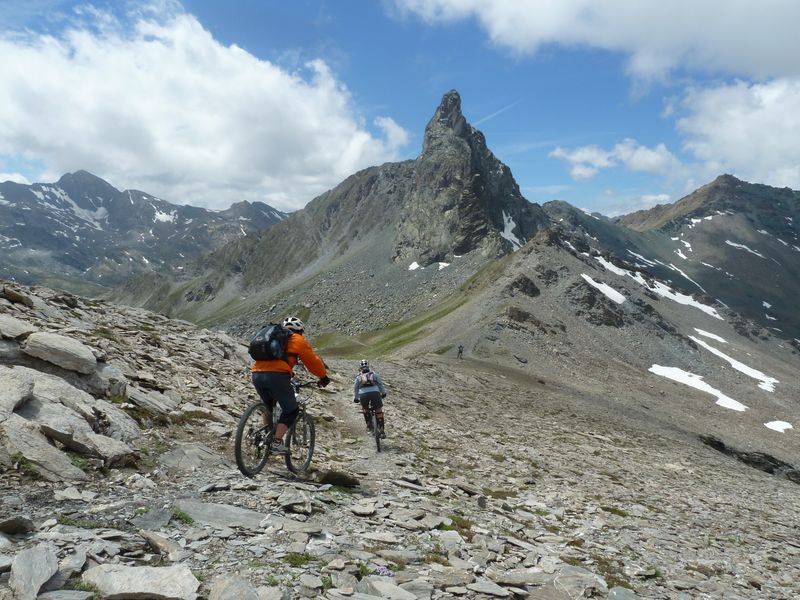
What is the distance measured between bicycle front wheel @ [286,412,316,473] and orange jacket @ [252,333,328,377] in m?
1.52

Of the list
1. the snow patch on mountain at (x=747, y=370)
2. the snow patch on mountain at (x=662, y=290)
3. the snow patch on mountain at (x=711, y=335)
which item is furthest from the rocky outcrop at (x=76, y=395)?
the snow patch on mountain at (x=662, y=290)

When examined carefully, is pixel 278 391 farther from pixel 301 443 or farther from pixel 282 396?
pixel 301 443

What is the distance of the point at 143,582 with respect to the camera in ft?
20.0

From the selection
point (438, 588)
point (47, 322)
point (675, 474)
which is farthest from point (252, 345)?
point (675, 474)

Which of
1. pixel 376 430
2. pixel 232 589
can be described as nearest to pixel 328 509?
pixel 232 589

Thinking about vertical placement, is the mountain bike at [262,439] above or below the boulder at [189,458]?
above

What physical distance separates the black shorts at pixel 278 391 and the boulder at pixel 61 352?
5141 mm

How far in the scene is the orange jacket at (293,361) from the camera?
12.1m

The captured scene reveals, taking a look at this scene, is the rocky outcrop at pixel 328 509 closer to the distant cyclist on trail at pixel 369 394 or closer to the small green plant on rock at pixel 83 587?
the small green plant on rock at pixel 83 587

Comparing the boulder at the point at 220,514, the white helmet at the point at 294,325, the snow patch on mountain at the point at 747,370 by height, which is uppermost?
the snow patch on mountain at the point at 747,370

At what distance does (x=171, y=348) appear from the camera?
22.4 metres

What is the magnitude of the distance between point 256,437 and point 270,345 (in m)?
2.28

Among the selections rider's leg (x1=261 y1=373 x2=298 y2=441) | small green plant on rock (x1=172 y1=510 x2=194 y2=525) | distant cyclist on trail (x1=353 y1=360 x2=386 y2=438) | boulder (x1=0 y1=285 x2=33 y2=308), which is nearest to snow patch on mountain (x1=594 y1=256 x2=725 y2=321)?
distant cyclist on trail (x1=353 y1=360 x2=386 y2=438)

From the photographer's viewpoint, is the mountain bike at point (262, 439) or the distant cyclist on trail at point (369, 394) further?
the distant cyclist on trail at point (369, 394)
